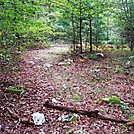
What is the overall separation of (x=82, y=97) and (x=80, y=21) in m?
7.86

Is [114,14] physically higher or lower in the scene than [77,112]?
higher

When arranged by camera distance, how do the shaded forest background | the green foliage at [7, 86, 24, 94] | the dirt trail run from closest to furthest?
the green foliage at [7, 86, 24, 94] → the shaded forest background → the dirt trail

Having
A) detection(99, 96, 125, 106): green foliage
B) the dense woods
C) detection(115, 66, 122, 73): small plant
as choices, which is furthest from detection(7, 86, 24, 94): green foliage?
detection(115, 66, 122, 73): small plant

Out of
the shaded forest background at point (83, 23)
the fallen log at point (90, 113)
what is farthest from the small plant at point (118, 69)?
the fallen log at point (90, 113)

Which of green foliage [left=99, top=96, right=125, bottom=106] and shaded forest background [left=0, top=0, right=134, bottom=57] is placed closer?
green foliage [left=99, top=96, right=125, bottom=106]

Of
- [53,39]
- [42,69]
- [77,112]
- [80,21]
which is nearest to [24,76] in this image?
[42,69]

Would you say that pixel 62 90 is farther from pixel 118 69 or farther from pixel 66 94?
pixel 118 69

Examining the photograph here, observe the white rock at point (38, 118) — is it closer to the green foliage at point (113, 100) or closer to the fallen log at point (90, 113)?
the fallen log at point (90, 113)

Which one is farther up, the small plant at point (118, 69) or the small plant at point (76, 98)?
the small plant at point (118, 69)

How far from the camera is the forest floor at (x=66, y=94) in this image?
4.43 m

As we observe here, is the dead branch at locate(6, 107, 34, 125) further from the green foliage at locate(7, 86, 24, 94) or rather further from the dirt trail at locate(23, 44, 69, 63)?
the dirt trail at locate(23, 44, 69, 63)

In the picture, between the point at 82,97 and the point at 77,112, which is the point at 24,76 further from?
the point at 77,112

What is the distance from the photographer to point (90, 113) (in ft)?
16.4

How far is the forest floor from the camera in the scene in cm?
443
